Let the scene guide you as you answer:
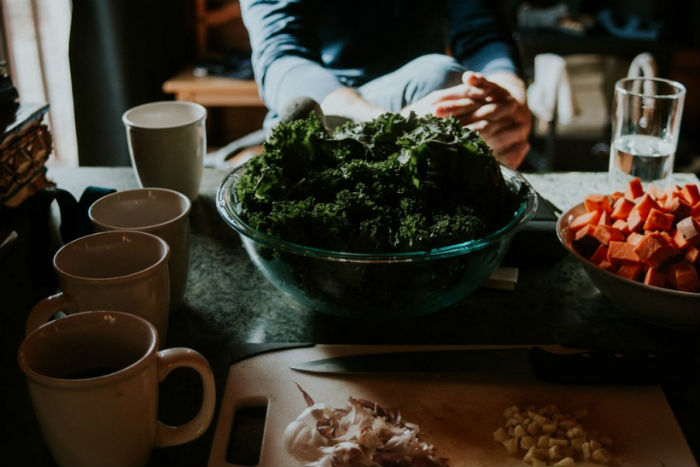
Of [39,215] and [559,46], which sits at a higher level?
[39,215]

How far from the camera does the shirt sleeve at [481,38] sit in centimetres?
170

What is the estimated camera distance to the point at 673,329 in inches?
36.7

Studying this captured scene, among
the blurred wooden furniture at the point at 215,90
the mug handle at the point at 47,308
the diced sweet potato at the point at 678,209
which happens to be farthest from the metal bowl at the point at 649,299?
the blurred wooden furniture at the point at 215,90

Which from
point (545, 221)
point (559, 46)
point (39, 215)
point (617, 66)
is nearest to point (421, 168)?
point (545, 221)

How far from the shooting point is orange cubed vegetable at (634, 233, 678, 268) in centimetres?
87

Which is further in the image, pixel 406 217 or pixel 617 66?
pixel 617 66

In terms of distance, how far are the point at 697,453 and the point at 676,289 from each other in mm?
197

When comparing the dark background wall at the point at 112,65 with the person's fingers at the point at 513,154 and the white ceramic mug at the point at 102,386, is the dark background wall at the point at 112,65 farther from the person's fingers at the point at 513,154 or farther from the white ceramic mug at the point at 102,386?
the white ceramic mug at the point at 102,386

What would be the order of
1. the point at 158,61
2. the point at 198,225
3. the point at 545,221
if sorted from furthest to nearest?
1. the point at 158,61
2. the point at 198,225
3. the point at 545,221

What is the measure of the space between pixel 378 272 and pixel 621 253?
0.32 meters

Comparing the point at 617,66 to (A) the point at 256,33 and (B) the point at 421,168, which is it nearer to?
(A) the point at 256,33

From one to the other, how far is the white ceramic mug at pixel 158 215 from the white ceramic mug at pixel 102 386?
23 cm

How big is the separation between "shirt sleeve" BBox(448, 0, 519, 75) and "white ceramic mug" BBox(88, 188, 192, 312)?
965mm

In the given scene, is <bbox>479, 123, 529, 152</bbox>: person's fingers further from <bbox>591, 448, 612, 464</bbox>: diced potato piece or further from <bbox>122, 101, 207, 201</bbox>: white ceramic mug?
<bbox>591, 448, 612, 464</bbox>: diced potato piece
